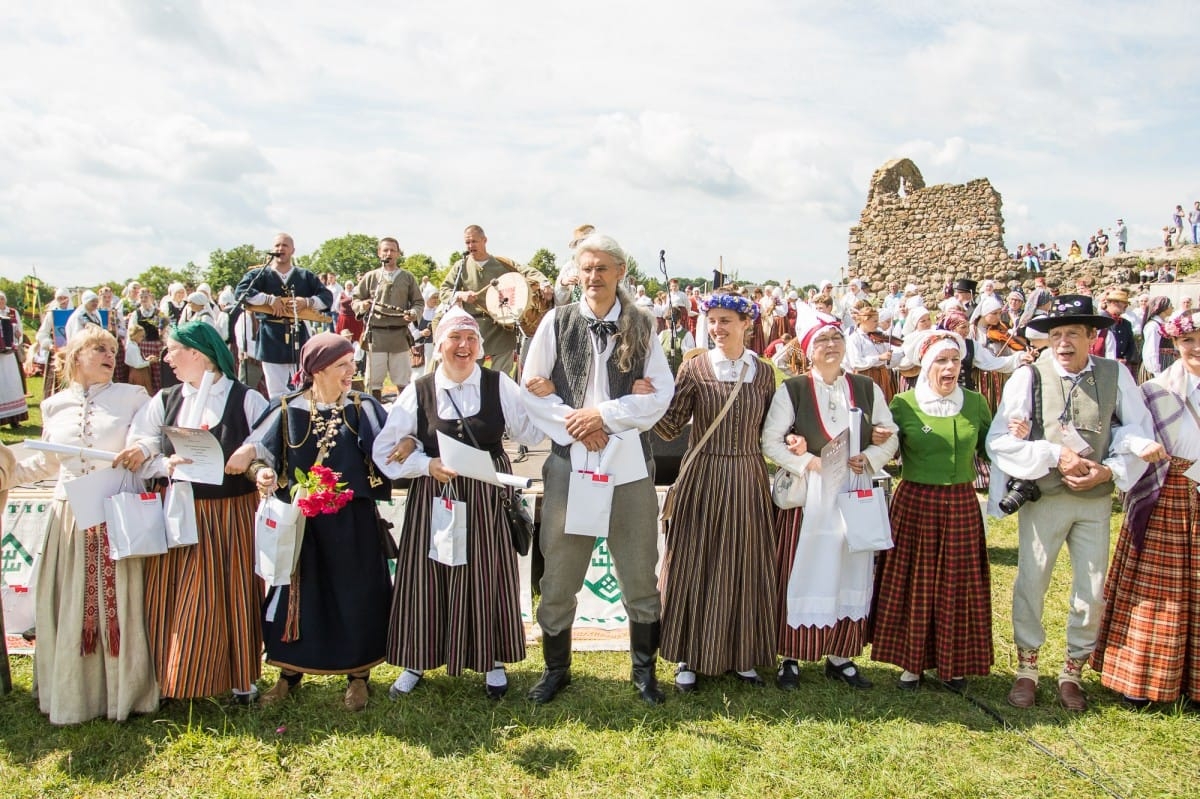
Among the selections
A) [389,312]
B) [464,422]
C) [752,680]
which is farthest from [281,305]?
[752,680]

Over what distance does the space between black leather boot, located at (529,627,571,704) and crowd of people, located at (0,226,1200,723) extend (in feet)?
0.05

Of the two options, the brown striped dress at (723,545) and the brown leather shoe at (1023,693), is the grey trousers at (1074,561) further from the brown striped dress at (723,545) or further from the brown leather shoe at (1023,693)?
the brown striped dress at (723,545)

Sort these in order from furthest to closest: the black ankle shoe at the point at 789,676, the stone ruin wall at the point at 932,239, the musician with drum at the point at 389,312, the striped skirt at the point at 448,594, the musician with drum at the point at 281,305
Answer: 1. the stone ruin wall at the point at 932,239
2. the musician with drum at the point at 389,312
3. the musician with drum at the point at 281,305
4. the black ankle shoe at the point at 789,676
5. the striped skirt at the point at 448,594

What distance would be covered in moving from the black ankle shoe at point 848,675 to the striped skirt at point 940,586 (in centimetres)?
14

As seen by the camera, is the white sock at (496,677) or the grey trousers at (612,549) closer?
the grey trousers at (612,549)

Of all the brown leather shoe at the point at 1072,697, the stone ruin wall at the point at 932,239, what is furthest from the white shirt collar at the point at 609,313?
the stone ruin wall at the point at 932,239

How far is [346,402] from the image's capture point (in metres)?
3.35

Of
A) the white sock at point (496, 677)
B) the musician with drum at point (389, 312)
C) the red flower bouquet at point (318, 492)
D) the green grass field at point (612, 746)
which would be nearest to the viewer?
the green grass field at point (612, 746)

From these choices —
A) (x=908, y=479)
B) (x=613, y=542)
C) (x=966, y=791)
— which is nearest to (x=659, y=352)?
(x=613, y=542)

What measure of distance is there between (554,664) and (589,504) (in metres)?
0.83

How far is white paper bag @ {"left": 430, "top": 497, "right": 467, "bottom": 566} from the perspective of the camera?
3.24 metres

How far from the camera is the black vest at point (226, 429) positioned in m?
3.24

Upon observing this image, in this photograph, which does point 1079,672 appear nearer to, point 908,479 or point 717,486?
point 908,479

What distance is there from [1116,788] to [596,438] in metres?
2.26
